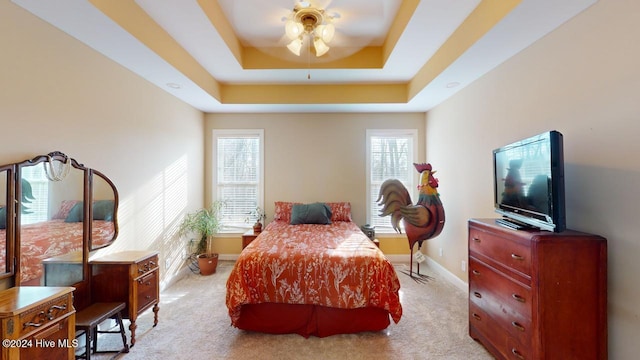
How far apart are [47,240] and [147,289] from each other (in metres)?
0.83

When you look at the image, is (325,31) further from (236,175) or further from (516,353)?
(236,175)

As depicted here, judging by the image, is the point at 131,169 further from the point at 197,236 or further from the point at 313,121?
the point at 313,121

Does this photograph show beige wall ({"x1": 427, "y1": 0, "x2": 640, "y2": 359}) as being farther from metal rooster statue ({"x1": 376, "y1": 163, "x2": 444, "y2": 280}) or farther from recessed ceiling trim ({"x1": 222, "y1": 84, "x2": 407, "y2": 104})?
recessed ceiling trim ({"x1": 222, "y1": 84, "x2": 407, "y2": 104})

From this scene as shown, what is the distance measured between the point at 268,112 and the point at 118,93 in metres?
2.17

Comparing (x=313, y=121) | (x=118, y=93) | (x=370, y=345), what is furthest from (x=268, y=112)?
(x=370, y=345)

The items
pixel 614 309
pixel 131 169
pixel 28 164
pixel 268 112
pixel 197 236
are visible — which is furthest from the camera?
pixel 268 112

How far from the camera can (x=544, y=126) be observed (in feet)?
6.77

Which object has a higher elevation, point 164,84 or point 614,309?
Answer: point 164,84

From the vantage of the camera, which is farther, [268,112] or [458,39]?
[268,112]

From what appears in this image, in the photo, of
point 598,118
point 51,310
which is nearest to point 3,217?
point 51,310

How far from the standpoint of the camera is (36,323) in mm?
1382

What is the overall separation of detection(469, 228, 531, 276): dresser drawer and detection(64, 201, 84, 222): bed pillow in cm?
329

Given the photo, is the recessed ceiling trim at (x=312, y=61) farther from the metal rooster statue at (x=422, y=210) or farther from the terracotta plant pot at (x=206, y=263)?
the terracotta plant pot at (x=206, y=263)

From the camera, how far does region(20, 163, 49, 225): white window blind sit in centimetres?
171
